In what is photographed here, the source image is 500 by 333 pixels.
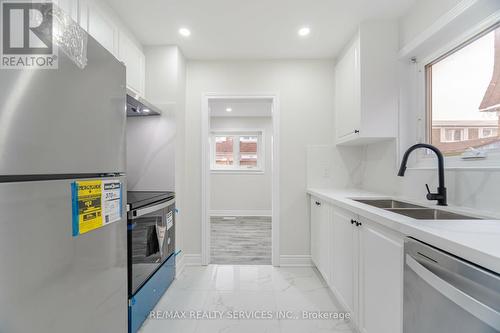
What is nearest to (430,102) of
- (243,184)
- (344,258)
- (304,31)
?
(304,31)

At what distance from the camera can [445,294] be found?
30.2 inches

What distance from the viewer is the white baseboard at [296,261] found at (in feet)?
8.57

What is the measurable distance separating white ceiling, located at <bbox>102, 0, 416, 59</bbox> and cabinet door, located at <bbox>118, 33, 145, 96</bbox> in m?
0.16

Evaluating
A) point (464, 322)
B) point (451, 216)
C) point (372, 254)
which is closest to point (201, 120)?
point (372, 254)

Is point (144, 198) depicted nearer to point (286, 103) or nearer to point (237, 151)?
point (286, 103)

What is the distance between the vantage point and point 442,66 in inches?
67.2

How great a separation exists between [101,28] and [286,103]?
1871 millimetres

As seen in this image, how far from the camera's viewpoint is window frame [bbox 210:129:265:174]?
5.38 metres

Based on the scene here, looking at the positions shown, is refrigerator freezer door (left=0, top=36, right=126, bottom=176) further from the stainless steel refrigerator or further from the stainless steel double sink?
the stainless steel double sink

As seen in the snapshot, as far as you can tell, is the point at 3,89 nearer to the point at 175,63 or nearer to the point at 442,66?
the point at 175,63

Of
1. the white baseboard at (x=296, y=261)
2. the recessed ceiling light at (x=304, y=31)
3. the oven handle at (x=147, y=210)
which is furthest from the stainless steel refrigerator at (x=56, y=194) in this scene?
the white baseboard at (x=296, y=261)

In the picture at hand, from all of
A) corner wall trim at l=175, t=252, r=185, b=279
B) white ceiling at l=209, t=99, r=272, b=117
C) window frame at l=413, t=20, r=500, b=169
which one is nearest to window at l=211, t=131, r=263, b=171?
white ceiling at l=209, t=99, r=272, b=117

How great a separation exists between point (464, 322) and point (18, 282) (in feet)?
4.35

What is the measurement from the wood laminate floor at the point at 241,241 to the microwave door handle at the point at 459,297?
6.63ft
